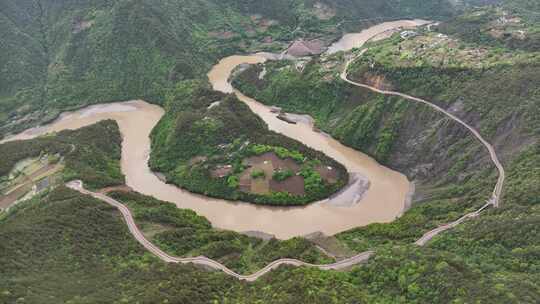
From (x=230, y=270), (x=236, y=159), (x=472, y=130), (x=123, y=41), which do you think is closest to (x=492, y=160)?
(x=472, y=130)

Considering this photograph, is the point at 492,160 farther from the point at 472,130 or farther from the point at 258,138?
the point at 258,138

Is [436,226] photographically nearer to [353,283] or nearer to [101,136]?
[353,283]

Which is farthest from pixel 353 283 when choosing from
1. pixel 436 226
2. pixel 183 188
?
pixel 183 188

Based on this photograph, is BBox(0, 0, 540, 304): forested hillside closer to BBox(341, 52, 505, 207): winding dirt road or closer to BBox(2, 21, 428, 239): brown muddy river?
BBox(341, 52, 505, 207): winding dirt road

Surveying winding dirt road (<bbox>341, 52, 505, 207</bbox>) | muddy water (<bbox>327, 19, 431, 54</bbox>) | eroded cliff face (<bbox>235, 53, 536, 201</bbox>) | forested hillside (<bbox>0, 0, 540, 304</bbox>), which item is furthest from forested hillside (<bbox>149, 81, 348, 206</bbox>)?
muddy water (<bbox>327, 19, 431, 54</bbox>)

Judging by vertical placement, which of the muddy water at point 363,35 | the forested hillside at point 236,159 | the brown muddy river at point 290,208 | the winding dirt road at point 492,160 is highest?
the winding dirt road at point 492,160

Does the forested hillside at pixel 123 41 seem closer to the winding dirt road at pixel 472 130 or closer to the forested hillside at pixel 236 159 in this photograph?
the forested hillside at pixel 236 159

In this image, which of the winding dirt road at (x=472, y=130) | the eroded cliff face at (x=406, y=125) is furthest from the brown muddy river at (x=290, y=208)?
the winding dirt road at (x=472, y=130)

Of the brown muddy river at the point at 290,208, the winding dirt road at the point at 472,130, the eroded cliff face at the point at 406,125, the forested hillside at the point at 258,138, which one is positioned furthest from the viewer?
the brown muddy river at the point at 290,208

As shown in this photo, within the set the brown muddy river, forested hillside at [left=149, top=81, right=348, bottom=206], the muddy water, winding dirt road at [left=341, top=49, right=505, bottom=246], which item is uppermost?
winding dirt road at [left=341, top=49, right=505, bottom=246]
